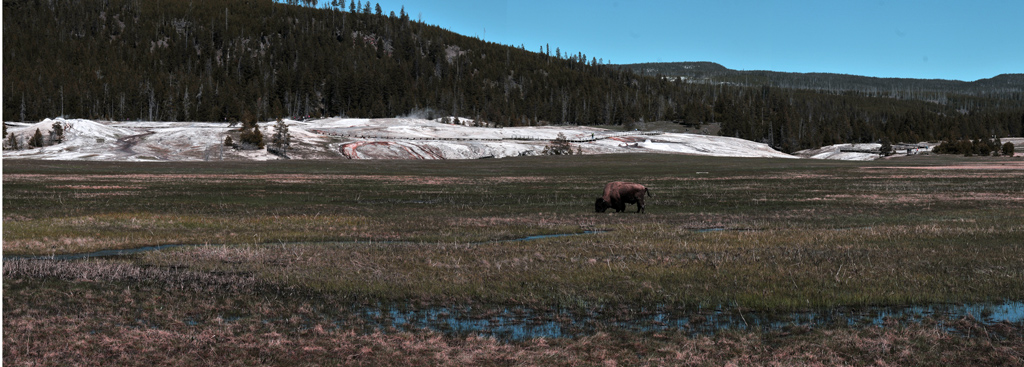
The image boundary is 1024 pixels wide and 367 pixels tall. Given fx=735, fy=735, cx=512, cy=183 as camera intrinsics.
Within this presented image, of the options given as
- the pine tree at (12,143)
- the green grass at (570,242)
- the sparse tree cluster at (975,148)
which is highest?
the sparse tree cluster at (975,148)

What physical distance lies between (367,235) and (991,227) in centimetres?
2169

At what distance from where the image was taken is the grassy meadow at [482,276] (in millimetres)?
10414

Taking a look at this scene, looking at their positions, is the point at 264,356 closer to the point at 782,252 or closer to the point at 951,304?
the point at 951,304

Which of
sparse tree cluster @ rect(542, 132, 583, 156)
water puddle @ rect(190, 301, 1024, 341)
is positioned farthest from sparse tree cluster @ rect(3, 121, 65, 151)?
water puddle @ rect(190, 301, 1024, 341)

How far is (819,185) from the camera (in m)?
57.1

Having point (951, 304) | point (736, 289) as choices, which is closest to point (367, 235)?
point (736, 289)

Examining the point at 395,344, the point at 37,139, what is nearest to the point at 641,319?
the point at 395,344

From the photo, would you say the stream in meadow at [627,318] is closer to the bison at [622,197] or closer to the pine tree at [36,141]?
the bison at [622,197]

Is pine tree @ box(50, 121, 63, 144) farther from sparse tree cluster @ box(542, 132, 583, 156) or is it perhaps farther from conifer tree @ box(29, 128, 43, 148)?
sparse tree cluster @ box(542, 132, 583, 156)

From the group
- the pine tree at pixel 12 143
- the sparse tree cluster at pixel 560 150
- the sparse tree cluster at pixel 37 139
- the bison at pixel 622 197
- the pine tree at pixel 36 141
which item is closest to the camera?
the bison at pixel 622 197

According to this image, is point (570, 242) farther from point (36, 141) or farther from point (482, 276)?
point (36, 141)

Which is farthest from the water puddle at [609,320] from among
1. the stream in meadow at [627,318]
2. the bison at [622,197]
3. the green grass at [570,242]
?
the bison at [622,197]

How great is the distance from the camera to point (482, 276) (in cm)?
1648

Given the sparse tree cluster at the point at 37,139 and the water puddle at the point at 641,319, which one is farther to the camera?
the sparse tree cluster at the point at 37,139
